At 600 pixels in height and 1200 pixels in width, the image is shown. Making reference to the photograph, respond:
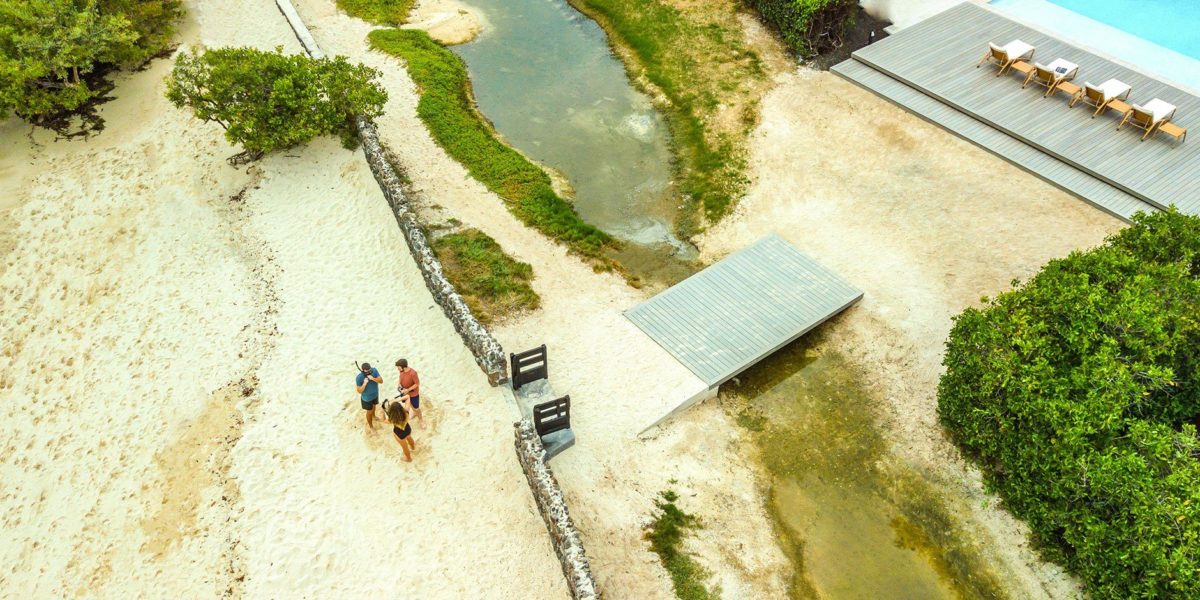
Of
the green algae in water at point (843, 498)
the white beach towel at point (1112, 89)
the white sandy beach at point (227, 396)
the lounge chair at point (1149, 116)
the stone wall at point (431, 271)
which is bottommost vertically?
the green algae in water at point (843, 498)

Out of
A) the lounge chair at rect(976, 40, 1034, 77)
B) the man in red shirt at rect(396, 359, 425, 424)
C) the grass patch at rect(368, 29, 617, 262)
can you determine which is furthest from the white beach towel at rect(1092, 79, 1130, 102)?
the man in red shirt at rect(396, 359, 425, 424)

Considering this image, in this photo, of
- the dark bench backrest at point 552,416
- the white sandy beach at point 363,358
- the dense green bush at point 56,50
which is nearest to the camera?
the white sandy beach at point 363,358

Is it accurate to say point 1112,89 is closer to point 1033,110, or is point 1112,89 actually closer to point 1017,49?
point 1033,110

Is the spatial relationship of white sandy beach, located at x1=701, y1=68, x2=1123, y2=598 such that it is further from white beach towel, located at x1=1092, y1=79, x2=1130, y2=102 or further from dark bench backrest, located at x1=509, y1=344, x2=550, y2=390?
dark bench backrest, located at x1=509, y1=344, x2=550, y2=390

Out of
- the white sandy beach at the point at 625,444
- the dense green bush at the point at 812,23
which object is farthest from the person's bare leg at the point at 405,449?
the dense green bush at the point at 812,23

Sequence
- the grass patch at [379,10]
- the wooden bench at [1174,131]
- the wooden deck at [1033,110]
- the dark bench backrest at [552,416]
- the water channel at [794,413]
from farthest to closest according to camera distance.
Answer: the grass patch at [379,10] → the wooden bench at [1174,131] → the wooden deck at [1033,110] → the dark bench backrest at [552,416] → the water channel at [794,413]

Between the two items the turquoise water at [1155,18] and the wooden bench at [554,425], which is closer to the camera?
the wooden bench at [554,425]

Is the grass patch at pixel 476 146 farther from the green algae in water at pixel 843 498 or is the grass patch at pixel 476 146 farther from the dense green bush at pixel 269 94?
the green algae in water at pixel 843 498

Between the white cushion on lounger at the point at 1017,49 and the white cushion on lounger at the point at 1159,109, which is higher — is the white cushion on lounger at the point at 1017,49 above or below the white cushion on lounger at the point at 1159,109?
above

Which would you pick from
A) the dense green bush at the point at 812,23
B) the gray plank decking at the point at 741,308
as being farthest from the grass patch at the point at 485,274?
the dense green bush at the point at 812,23
